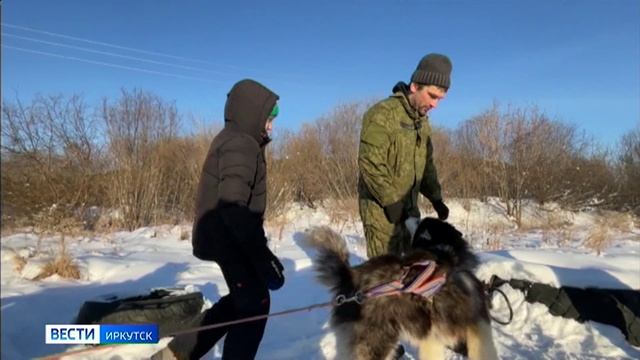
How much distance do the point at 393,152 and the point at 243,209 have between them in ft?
4.05

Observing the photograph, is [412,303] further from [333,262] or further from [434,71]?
[434,71]

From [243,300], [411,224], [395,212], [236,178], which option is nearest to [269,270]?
[243,300]

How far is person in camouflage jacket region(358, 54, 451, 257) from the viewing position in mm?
3398

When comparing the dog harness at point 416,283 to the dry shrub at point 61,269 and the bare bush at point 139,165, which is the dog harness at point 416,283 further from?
the bare bush at point 139,165

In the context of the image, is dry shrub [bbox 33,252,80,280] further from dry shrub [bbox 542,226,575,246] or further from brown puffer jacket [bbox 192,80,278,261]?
dry shrub [bbox 542,226,575,246]

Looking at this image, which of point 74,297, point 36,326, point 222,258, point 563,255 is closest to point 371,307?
point 222,258

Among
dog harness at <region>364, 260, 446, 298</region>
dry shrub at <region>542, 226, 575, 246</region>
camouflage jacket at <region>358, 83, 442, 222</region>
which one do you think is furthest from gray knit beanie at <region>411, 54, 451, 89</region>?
dry shrub at <region>542, 226, 575, 246</region>

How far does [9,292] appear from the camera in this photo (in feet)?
16.3

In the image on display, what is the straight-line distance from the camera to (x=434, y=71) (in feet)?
11.0

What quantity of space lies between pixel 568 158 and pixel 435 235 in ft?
47.2

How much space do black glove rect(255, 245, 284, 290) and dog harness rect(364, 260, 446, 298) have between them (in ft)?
1.74

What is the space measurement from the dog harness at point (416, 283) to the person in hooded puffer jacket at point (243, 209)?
Result: 0.62m

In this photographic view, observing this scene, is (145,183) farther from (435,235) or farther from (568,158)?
(568,158)

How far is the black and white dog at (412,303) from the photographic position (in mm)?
3000
